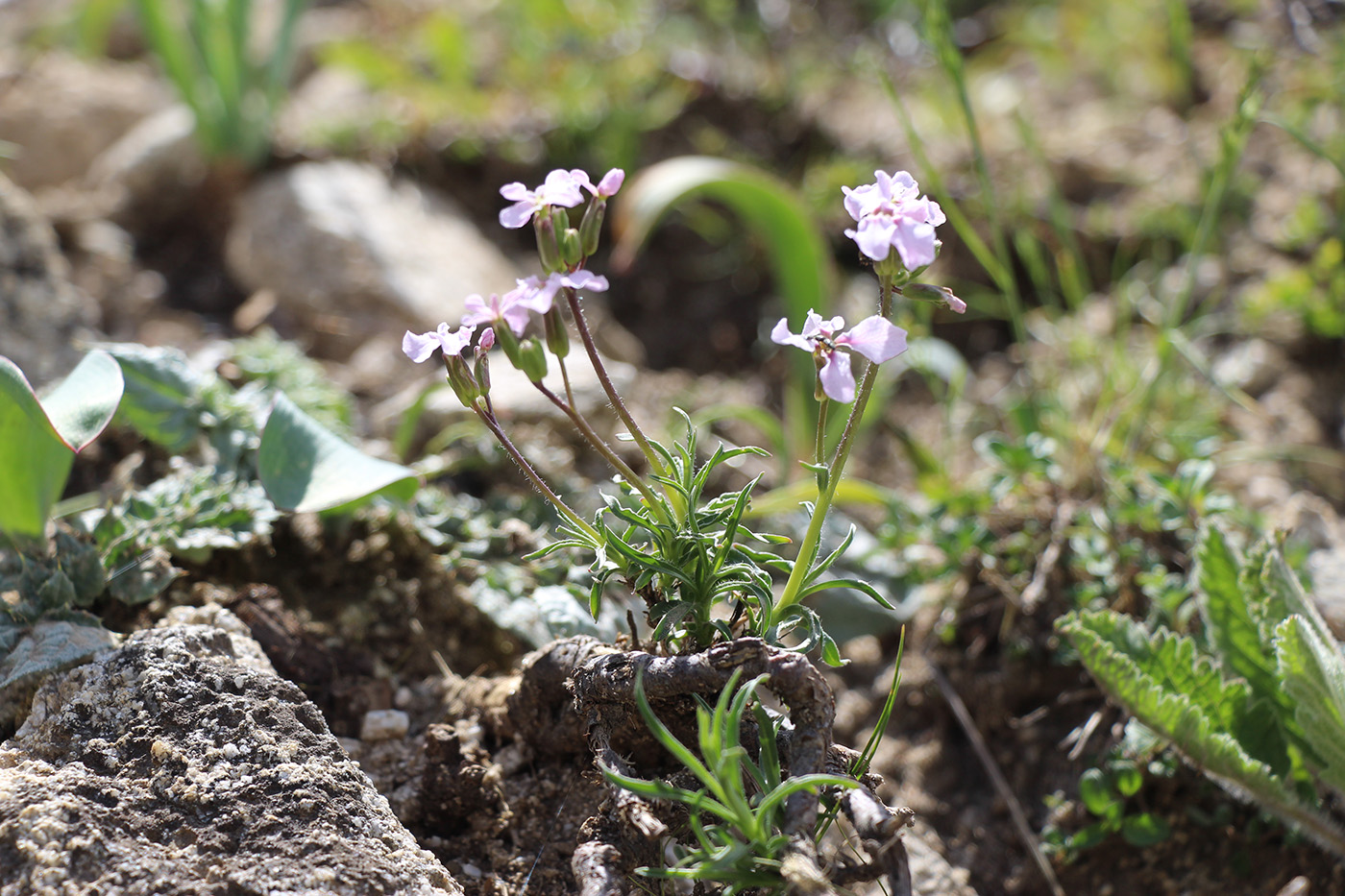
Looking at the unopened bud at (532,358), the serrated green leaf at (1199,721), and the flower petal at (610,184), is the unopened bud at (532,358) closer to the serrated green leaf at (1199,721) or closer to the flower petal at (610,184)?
the flower petal at (610,184)

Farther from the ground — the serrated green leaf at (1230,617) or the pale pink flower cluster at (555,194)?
the pale pink flower cluster at (555,194)

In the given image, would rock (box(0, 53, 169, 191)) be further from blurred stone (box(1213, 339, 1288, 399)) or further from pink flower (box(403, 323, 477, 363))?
blurred stone (box(1213, 339, 1288, 399))

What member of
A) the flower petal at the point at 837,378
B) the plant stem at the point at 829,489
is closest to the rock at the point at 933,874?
the plant stem at the point at 829,489

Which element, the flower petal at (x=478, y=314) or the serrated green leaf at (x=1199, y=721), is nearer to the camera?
the flower petal at (x=478, y=314)

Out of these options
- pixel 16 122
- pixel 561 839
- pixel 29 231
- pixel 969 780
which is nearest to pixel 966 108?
pixel 969 780

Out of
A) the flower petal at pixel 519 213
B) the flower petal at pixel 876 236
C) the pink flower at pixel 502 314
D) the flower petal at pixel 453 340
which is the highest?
the flower petal at pixel 876 236

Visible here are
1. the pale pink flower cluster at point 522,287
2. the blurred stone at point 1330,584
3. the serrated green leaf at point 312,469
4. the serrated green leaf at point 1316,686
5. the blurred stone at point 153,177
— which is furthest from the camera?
the blurred stone at point 153,177

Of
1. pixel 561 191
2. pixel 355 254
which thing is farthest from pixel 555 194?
pixel 355 254

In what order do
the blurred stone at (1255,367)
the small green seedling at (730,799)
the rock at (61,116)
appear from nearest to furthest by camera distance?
the small green seedling at (730,799) < the blurred stone at (1255,367) < the rock at (61,116)
